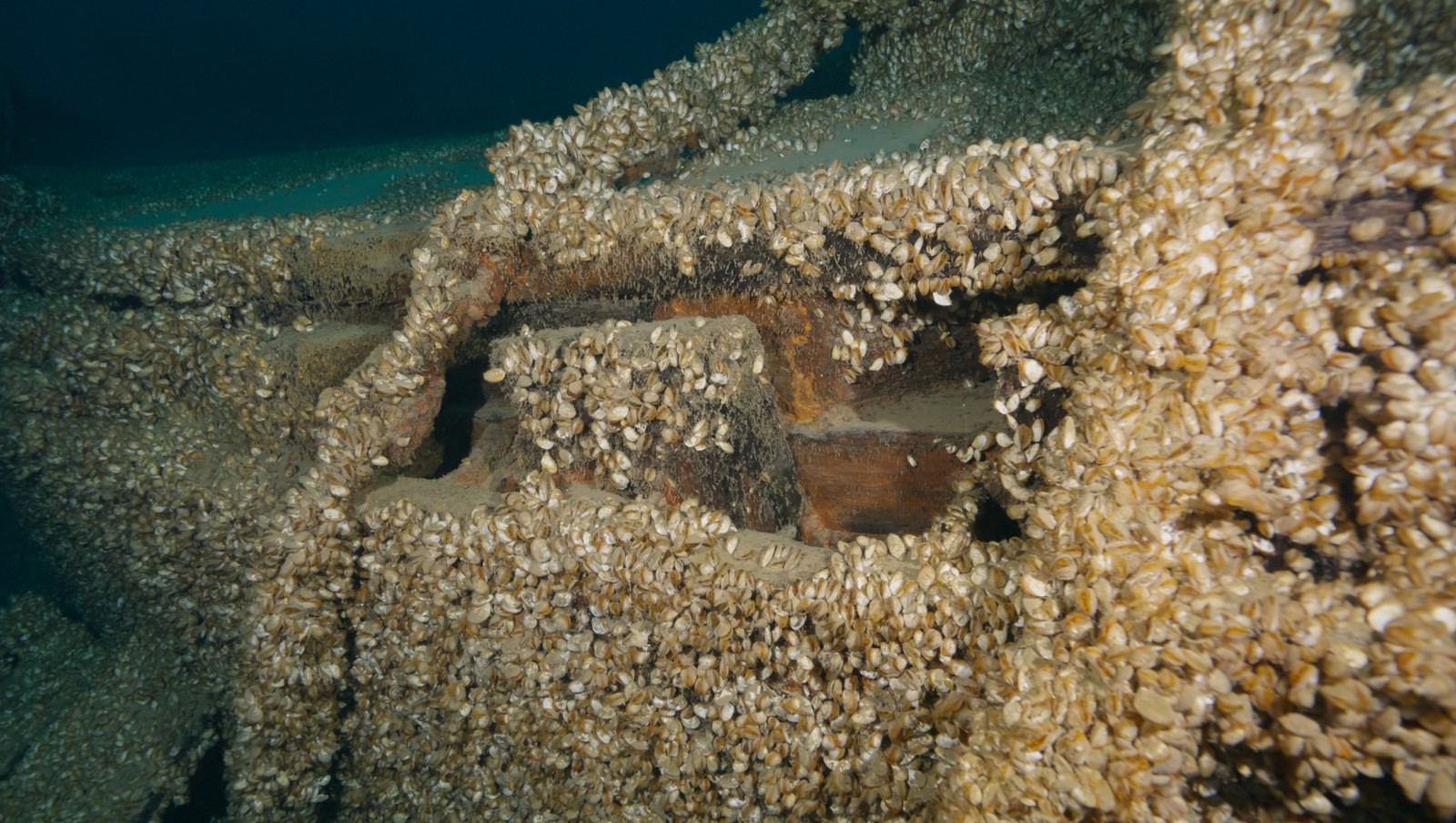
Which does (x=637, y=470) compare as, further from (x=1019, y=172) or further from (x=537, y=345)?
(x=1019, y=172)

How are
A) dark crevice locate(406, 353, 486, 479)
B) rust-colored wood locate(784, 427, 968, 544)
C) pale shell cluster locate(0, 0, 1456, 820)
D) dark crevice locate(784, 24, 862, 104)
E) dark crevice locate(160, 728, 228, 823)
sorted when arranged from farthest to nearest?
1. dark crevice locate(784, 24, 862, 104)
2. dark crevice locate(160, 728, 228, 823)
3. dark crevice locate(406, 353, 486, 479)
4. rust-colored wood locate(784, 427, 968, 544)
5. pale shell cluster locate(0, 0, 1456, 820)

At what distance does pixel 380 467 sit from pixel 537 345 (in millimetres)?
1090

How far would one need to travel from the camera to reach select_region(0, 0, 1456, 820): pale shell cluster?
1.60 m

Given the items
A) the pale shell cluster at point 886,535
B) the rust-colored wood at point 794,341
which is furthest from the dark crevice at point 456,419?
the rust-colored wood at point 794,341

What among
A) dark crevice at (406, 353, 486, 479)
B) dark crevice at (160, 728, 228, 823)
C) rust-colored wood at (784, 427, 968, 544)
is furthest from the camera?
dark crevice at (160, 728, 228, 823)

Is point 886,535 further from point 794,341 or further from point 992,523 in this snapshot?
point 794,341

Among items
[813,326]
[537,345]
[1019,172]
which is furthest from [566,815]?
[1019,172]

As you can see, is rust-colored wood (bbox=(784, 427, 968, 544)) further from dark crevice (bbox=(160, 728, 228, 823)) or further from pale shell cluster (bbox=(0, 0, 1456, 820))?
dark crevice (bbox=(160, 728, 228, 823))

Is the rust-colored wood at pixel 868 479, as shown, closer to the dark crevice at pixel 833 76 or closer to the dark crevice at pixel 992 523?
the dark crevice at pixel 992 523

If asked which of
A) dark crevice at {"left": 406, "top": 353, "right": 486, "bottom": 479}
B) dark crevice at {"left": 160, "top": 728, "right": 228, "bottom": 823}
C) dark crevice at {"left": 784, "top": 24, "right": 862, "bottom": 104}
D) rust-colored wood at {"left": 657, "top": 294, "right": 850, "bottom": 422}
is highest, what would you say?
dark crevice at {"left": 784, "top": 24, "right": 862, "bottom": 104}

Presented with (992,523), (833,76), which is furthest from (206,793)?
(833,76)

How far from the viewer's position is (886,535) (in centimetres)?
295

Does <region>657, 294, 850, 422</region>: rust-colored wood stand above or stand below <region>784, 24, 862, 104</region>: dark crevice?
below

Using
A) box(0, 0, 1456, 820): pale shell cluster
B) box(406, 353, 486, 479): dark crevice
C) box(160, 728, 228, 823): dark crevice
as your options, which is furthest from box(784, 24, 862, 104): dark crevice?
box(160, 728, 228, 823): dark crevice
